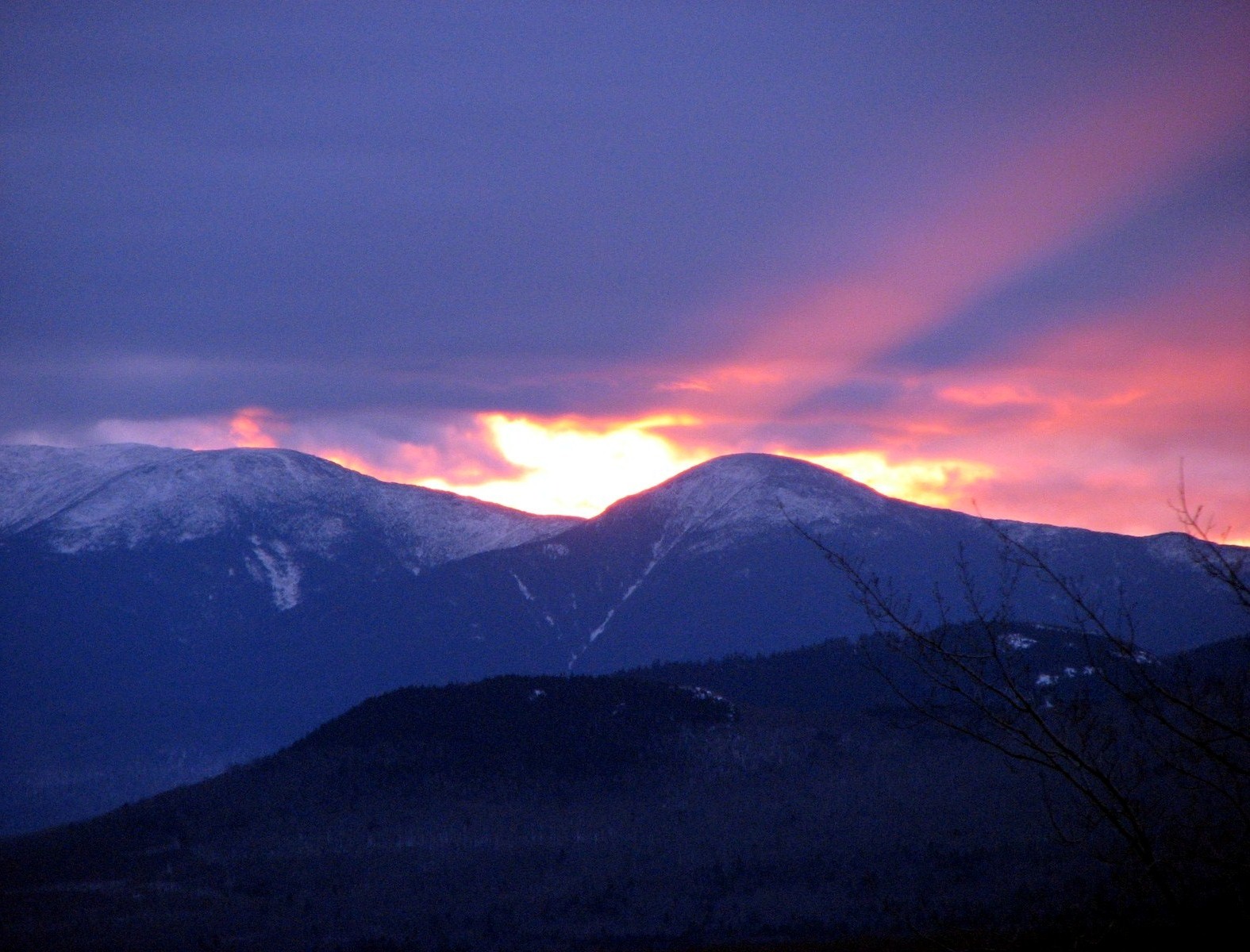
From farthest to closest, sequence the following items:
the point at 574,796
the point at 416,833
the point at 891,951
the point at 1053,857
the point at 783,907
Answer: the point at 574,796
the point at 416,833
the point at 783,907
the point at 1053,857
the point at 891,951

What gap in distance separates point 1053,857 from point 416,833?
223 feet

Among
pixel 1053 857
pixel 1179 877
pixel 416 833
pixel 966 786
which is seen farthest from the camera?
pixel 416 833

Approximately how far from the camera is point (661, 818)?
145250 millimetres

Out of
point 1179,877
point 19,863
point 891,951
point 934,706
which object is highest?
point 934,706

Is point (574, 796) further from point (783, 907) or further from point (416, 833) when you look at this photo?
point (783, 907)

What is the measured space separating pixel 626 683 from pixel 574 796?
34.1 meters

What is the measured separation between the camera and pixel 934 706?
1662 centimetres

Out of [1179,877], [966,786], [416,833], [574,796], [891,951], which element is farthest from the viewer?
[574,796]

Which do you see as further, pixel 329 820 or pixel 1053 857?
pixel 329 820

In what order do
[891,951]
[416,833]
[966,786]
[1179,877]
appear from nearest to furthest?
[1179,877] → [891,951] → [966,786] → [416,833]

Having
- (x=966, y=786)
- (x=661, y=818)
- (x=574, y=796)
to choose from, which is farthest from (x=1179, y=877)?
(x=574, y=796)

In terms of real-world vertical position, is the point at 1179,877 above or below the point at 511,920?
above

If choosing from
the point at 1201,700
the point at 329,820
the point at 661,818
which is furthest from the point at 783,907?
the point at 1201,700

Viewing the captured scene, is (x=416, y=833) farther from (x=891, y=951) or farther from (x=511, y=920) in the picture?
(x=891, y=951)
